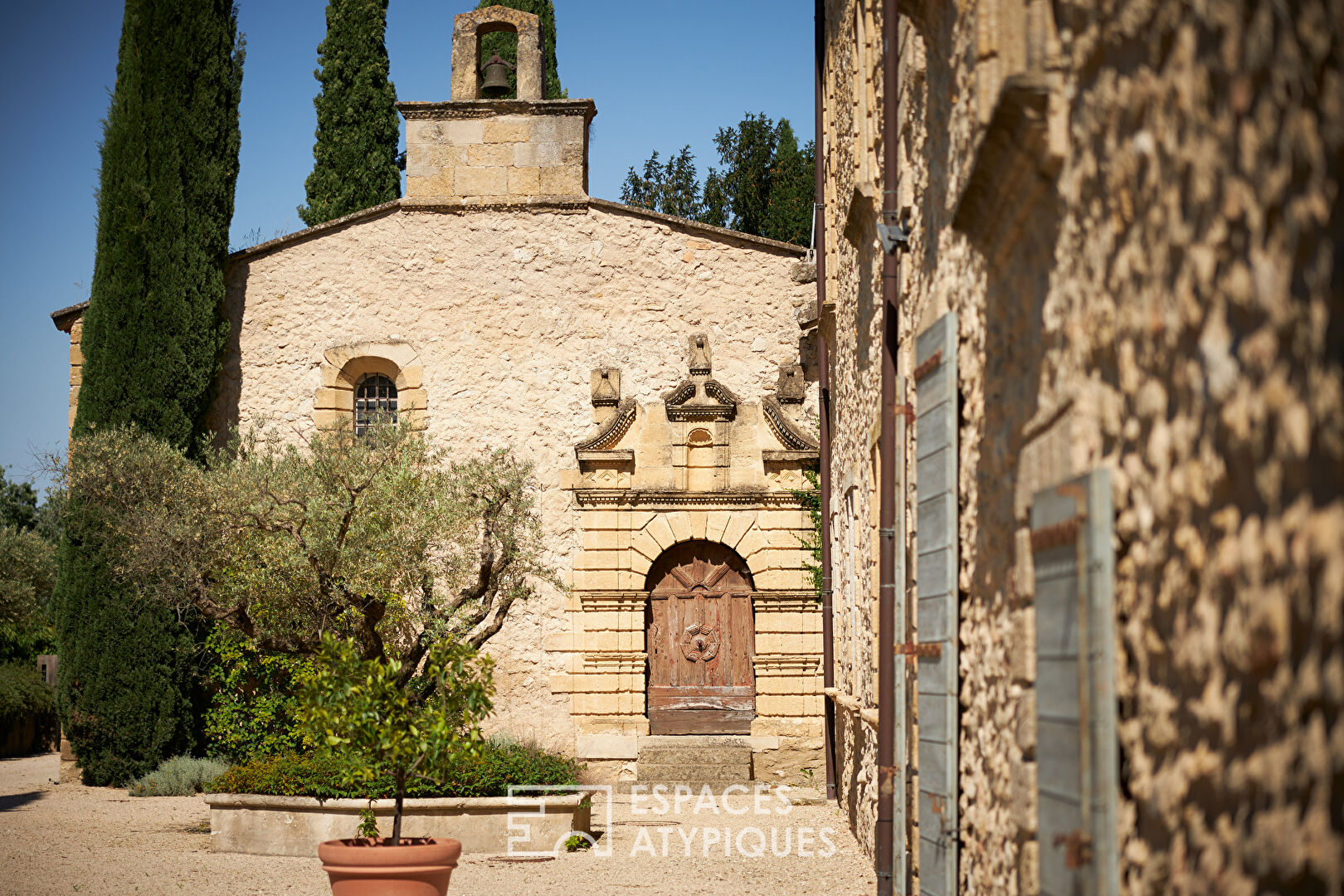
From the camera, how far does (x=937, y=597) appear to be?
432cm

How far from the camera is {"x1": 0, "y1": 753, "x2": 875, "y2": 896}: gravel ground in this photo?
7.75 metres

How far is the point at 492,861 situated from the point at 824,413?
17.1ft

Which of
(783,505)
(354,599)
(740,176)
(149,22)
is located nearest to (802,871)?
(354,599)

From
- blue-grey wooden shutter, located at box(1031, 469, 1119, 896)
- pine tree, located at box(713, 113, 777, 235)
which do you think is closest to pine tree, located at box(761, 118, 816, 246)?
pine tree, located at box(713, 113, 777, 235)

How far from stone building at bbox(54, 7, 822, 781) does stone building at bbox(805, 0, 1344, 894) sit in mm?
8306

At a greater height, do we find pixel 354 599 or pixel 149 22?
pixel 149 22

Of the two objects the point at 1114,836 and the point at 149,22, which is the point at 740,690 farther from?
the point at 1114,836

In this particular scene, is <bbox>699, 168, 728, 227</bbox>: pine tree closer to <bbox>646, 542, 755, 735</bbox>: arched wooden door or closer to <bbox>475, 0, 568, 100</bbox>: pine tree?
<bbox>475, 0, 568, 100</bbox>: pine tree

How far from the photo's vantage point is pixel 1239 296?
1835 millimetres

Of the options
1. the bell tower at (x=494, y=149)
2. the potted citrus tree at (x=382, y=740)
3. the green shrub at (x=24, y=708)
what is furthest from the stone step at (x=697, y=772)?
the green shrub at (x=24, y=708)

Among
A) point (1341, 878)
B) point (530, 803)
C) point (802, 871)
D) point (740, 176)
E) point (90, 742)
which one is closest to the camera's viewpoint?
point (1341, 878)

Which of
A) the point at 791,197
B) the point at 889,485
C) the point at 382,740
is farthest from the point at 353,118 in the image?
the point at 889,485

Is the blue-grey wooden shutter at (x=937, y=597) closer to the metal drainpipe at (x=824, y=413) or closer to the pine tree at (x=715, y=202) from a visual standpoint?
the metal drainpipe at (x=824, y=413)

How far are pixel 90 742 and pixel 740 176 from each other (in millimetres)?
16967
